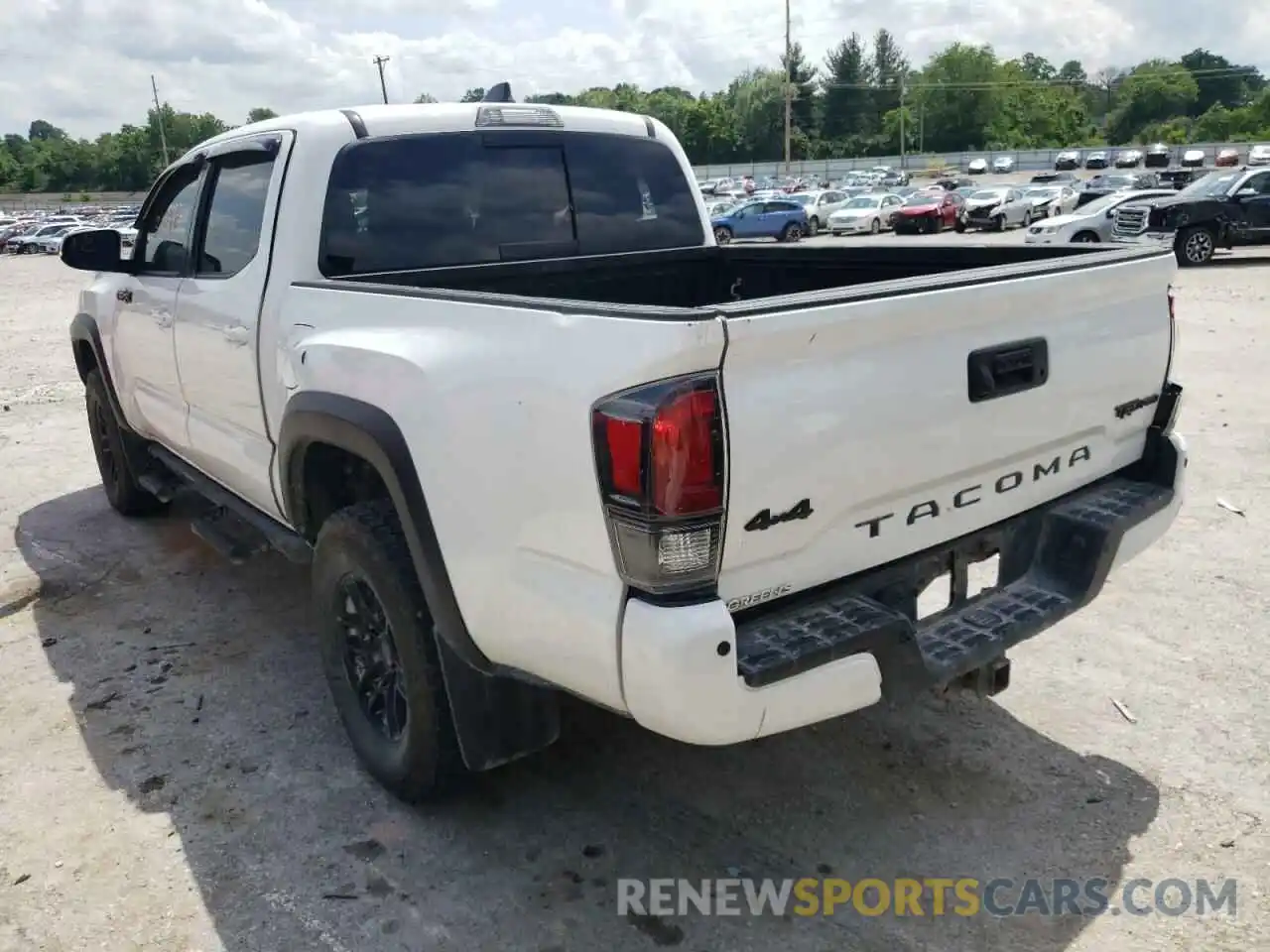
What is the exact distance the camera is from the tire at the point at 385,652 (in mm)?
2967

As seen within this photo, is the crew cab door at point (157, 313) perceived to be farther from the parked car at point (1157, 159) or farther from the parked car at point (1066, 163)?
the parked car at point (1066, 163)

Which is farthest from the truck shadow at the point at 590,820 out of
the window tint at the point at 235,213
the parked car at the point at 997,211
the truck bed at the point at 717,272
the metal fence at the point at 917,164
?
the metal fence at the point at 917,164

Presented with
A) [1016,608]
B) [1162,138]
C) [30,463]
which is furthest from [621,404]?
[1162,138]

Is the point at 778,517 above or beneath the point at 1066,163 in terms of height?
beneath

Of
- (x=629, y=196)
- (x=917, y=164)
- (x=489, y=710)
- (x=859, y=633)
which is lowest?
(x=489, y=710)

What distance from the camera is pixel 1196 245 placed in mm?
19078

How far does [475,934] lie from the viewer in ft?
8.87

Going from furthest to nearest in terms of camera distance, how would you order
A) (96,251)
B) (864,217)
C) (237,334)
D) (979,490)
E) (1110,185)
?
(864,217) → (1110,185) → (96,251) → (237,334) → (979,490)

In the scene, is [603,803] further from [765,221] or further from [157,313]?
[765,221]

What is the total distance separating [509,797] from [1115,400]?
2217 millimetres

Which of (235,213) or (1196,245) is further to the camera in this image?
(1196,245)

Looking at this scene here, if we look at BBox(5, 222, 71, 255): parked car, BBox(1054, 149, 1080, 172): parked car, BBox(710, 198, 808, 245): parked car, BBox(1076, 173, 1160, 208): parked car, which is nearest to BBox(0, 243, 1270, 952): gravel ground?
BBox(710, 198, 808, 245): parked car

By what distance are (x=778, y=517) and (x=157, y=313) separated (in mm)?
3508

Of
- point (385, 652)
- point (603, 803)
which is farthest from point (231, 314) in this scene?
point (603, 803)
